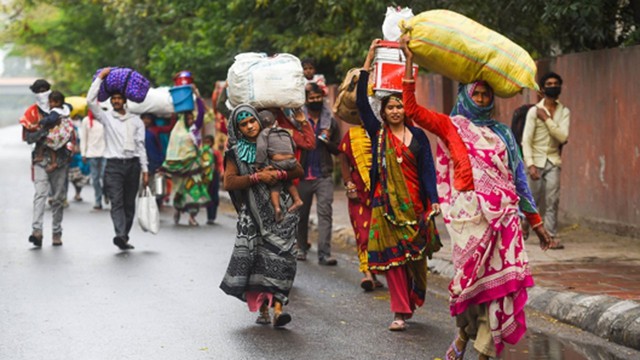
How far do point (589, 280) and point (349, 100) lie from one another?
2678 millimetres

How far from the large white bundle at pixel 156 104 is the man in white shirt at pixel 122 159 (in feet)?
15.3

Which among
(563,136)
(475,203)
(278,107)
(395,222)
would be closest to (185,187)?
(563,136)

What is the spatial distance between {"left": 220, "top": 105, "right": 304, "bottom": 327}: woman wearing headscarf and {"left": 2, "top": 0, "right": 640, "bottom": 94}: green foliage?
545 centimetres

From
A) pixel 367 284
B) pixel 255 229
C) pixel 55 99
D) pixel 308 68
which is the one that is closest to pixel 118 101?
pixel 55 99

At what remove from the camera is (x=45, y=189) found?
14.1 metres

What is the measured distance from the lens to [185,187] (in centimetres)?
1789

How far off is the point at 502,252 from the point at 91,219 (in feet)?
39.8

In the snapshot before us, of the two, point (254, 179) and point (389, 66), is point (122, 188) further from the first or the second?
point (389, 66)

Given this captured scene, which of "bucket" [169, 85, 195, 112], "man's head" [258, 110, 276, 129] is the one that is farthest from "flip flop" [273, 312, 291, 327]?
"bucket" [169, 85, 195, 112]

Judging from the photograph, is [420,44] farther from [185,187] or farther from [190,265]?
[185,187]

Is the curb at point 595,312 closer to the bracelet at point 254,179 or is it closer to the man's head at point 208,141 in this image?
the bracelet at point 254,179

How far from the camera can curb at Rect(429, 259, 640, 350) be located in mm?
8391

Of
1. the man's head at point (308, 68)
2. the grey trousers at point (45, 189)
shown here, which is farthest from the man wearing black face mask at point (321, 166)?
the grey trousers at point (45, 189)

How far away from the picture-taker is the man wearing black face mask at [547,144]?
43.4ft
